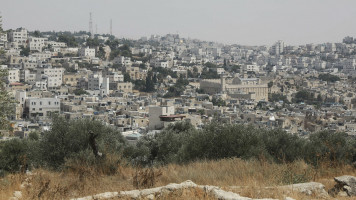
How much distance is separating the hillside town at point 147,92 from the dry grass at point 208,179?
14.9 m

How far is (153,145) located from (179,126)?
388cm

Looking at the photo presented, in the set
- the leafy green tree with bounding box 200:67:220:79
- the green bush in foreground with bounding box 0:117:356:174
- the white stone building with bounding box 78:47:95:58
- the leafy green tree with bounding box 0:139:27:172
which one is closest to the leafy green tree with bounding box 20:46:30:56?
the white stone building with bounding box 78:47:95:58

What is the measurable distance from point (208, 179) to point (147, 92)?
176ft

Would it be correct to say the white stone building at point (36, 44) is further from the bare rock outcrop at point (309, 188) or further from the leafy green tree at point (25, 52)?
the bare rock outcrop at point (309, 188)

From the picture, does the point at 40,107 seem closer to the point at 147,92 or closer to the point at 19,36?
the point at 147,92

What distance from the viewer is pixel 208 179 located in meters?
5.75

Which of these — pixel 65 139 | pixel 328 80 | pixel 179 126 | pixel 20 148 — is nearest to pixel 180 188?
pixel 65 139

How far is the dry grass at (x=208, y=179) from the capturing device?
501 centimetres

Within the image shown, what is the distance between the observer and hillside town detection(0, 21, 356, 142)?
35312mm

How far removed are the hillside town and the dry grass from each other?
587 inches

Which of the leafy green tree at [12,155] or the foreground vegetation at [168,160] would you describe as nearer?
the foreground vegetation at [168,160]

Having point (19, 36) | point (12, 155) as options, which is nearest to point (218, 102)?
point (19, 36)

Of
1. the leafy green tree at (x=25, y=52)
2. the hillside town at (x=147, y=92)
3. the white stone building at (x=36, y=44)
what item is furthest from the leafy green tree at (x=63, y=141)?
the white stone building at (x=36, y=44)

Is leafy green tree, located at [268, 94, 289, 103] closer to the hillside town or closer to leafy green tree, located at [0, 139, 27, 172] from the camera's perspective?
the hillside town
